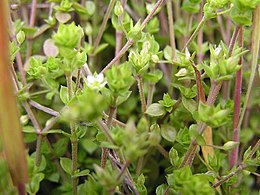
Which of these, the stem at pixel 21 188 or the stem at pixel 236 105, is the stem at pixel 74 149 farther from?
the stem at pixel 236 105

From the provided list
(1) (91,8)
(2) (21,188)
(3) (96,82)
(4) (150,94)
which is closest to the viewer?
(2) (21,188)

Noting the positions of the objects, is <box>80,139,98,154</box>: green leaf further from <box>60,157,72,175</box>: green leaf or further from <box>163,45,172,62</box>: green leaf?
<box>163,45,172,62</box>: green leaf

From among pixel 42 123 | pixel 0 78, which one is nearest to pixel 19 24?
pixel 42 123

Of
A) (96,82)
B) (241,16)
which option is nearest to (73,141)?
(96,82)

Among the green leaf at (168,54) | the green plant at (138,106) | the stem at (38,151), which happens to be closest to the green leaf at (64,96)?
the green plant at (138,106)

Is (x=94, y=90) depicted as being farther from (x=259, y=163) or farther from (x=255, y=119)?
(x=255, y=119)

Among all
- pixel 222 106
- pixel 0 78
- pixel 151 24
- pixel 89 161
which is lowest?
pixel 89 161

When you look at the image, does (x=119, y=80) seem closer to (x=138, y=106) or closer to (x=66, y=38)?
(x=66, y=38)
